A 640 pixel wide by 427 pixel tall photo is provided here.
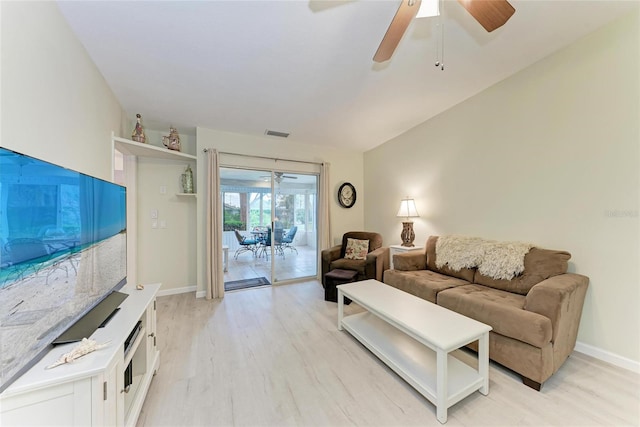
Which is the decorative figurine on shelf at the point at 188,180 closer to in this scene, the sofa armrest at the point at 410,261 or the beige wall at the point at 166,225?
the beige wall at the point at 166,225

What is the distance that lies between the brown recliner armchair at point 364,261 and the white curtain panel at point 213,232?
60.6 inches

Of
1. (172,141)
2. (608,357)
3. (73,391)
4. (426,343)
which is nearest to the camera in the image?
(73,391)

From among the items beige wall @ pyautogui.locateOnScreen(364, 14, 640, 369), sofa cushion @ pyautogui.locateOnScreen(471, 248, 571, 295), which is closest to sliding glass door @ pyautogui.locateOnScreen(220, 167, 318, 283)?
beige wall @ pyautogui.locateOnScreen(364, 14, 640, 369)

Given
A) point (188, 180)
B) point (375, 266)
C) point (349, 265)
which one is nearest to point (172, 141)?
point (188, 180)

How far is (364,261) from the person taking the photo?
3.40 metres

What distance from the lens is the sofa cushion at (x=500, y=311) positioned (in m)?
1.55

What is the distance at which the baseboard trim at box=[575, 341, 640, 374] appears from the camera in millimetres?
1747

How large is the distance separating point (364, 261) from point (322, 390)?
1.95m

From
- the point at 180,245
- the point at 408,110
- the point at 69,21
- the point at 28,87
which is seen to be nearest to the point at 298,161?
the point at 408,110

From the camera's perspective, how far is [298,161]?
13.5 feet

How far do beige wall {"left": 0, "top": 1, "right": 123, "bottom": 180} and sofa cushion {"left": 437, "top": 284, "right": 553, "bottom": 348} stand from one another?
9.75 ft

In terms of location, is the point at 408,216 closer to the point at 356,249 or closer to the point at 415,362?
the point at 356,249

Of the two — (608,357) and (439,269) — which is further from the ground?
(439,269)

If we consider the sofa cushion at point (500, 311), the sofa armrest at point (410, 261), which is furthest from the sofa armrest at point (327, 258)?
the sofa cushion at point (500, 311)
